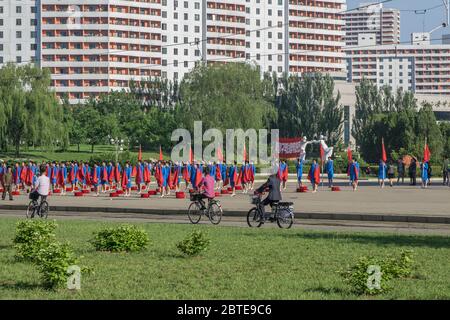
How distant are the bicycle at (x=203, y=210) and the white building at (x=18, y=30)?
125 metres

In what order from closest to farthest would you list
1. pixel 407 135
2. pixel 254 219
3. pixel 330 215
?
pixel 254 219 → pixel 330 215 → pixel 407 135

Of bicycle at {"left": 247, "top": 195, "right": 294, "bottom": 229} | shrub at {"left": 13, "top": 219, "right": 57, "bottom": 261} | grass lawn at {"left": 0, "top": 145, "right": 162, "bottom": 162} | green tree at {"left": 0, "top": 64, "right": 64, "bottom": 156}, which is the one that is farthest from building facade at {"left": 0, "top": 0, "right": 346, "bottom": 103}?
shrub at {"left": 13, "top": 219, "right": 57, "bottom": 261}

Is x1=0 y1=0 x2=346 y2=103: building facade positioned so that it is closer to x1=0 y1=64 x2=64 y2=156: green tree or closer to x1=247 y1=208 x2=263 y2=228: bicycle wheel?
x1=0 y1=64 x2=64 y2=156: green tree

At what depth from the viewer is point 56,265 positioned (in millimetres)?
11688

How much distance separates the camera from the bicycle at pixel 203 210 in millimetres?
25250

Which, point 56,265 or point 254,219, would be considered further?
point 254,219

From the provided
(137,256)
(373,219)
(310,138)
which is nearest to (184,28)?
(310,138)

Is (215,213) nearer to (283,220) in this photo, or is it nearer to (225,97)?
(283,220)

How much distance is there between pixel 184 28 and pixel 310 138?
193 feet

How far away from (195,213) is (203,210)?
37 cm

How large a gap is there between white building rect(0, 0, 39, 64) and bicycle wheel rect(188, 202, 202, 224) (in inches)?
4906

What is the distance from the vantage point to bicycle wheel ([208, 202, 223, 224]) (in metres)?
25.2

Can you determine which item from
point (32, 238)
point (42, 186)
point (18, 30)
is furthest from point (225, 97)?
point (18, 30)

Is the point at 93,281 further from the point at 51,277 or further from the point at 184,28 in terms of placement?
the point at 184,28
